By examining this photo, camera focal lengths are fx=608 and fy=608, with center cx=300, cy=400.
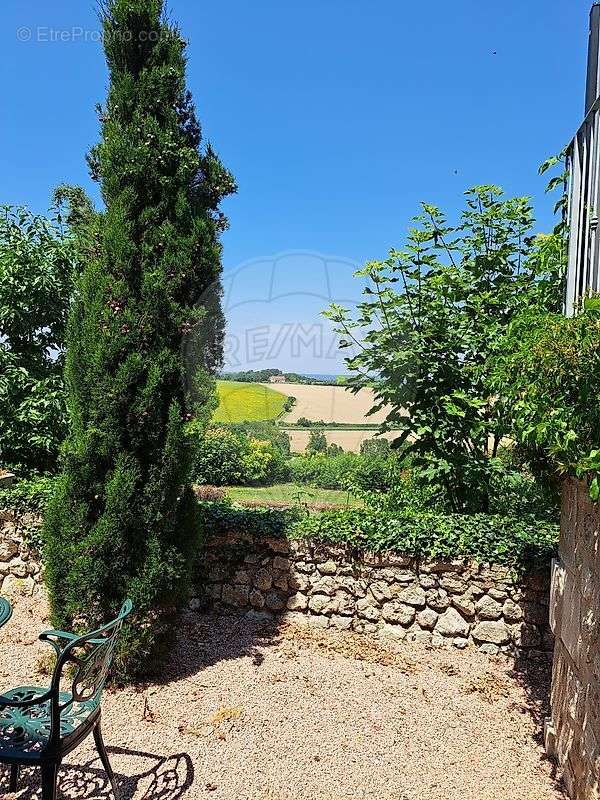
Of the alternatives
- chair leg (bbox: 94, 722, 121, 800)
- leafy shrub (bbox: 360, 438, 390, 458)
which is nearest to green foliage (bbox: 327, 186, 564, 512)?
leafy shrub (bbox: 360, 438, 390, 458)

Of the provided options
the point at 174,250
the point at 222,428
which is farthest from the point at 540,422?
the point at 222,428

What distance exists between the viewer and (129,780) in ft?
10.3

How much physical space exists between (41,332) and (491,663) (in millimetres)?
5085

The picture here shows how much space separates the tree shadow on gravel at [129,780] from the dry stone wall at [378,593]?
210 cm

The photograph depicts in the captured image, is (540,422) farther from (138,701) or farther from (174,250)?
Result: (138,701)

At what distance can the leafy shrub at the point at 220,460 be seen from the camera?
1154 centimetres

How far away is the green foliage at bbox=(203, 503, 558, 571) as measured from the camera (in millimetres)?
4914

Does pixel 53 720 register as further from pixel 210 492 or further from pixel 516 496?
pixel 210 492

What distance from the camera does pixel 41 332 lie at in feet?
19.9

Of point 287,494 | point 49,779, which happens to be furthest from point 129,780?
point 287,494

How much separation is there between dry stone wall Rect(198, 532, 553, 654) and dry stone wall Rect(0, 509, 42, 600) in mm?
1590

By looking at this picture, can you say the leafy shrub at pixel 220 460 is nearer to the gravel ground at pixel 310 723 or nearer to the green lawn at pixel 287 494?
the green lawn at pixel 287 494

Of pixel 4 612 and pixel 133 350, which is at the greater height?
pixel 133 350

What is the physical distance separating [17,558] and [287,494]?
5184 mm
